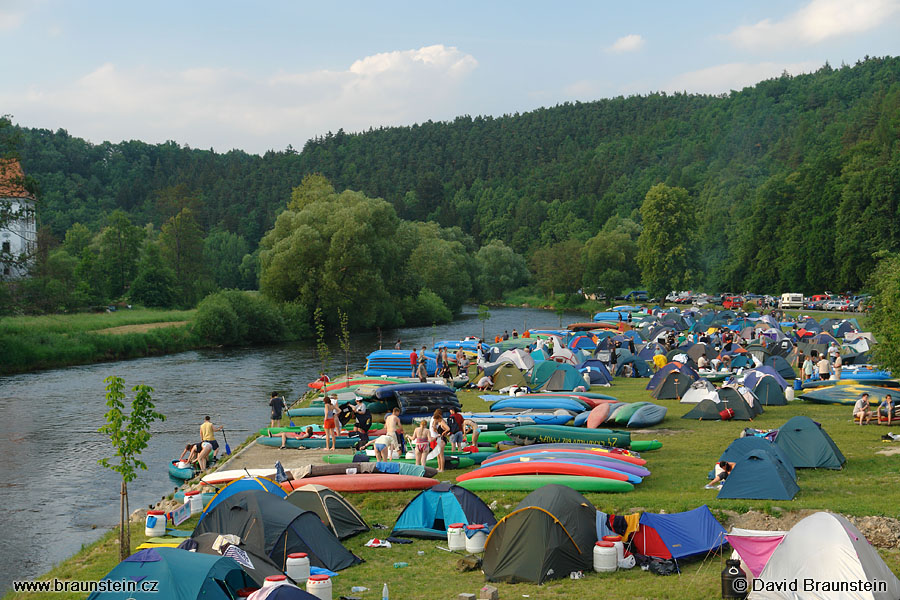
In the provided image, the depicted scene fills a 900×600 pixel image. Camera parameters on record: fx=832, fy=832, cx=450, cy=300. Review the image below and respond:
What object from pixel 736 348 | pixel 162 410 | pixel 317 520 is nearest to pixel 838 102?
pixel 736 348

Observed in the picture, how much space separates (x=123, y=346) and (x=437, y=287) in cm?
4035

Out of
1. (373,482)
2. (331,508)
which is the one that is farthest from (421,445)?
(331,508)

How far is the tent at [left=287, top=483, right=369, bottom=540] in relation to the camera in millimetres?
13505

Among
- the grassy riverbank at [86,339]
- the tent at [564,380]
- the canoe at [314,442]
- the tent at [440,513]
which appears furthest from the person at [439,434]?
the grassy riverbank at [86,339]

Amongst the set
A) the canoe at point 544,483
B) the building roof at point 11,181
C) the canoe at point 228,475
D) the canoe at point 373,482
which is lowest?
the canoe at point 228,475

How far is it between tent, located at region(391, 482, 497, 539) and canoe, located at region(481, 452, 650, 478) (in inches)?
116

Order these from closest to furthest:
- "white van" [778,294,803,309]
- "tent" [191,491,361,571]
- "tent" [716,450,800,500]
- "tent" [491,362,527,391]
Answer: "tent" [191,491,361,571] → "tent" [716,450,800,500] → "tent" [491,362,527,391] → "white van" [778,294,803,309]

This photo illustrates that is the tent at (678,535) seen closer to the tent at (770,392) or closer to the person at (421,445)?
the person at (421,445)

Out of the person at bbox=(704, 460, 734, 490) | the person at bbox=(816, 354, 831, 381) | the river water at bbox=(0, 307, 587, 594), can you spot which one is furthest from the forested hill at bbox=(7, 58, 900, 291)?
the person at bbox=(704, 460, 734, 490)

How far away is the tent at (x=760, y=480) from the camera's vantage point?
14.0 metres

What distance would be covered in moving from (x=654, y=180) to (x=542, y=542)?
461 ft

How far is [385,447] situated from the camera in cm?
1886

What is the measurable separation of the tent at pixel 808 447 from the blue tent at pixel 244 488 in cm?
997

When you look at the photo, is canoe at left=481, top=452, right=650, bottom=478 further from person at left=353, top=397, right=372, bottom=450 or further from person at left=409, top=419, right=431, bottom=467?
person at left=353, top=397, right=372, bottom=450
